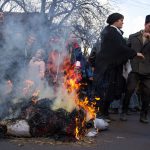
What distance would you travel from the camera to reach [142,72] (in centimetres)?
977

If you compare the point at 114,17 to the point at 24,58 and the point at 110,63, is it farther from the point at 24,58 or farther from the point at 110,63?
the point at 24,58

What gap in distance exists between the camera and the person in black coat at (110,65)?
966cm

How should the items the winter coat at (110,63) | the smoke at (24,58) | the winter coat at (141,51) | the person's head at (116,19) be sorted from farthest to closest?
the person's head at (116,19), the winter coat at (141,51), the winter coat at (110,63), the smoke at (24,58)

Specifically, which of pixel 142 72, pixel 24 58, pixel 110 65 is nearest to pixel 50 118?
pixel 24 58

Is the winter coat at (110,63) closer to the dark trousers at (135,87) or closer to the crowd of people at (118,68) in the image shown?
the crowd of people at (118,68)

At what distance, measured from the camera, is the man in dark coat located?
981 centimetres

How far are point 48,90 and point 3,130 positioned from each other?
1.74 metres

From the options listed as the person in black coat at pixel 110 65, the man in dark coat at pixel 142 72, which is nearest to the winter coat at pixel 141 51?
the man in dark coat at pixel 142 72

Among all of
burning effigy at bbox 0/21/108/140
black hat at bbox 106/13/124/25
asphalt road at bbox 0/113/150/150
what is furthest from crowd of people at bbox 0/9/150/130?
asphalt road at bbox 0/113/150/150

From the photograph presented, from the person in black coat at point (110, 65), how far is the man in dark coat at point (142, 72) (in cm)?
25

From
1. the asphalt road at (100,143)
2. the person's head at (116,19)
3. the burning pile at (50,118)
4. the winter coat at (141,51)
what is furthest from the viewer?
the person's head at (116,19)

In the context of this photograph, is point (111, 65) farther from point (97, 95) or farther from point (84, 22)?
point (84, 22)

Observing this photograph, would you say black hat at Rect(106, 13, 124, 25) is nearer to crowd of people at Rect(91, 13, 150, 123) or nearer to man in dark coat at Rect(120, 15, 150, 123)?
crowd of people at Rect(91, 13, 150, 123)

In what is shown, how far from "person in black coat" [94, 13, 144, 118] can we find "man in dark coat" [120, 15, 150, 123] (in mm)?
249
